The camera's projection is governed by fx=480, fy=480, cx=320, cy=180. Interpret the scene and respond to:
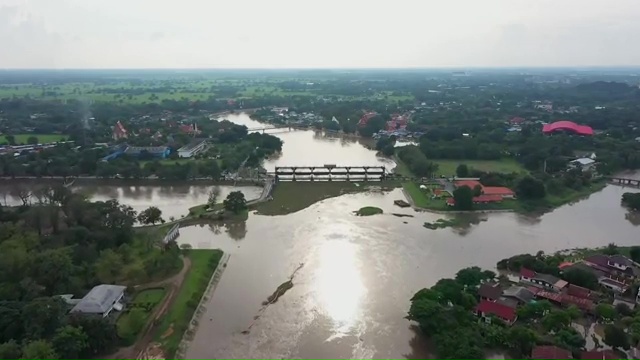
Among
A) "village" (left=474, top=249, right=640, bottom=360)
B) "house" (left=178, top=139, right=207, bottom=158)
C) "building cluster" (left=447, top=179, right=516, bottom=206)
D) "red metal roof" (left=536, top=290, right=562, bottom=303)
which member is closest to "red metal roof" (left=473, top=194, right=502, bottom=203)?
"building cluster" (left=447, top=179, right=516, bottom=206)

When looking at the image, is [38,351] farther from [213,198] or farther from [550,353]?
[213,198]

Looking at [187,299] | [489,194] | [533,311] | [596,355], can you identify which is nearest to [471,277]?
[533,311]

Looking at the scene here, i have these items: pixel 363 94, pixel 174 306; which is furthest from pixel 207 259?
pixel 363 94

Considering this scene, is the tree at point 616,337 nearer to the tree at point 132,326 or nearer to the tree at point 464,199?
the tree at point 464,199

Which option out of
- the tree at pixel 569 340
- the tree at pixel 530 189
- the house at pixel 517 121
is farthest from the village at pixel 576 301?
the house at pixel 517 121

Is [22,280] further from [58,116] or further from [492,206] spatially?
[58,116]

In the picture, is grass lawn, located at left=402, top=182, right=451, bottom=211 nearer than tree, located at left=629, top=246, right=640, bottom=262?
No

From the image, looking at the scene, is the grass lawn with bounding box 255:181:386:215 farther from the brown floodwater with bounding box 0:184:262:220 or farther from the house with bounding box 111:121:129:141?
the house with bounding box 111:121:129:141
